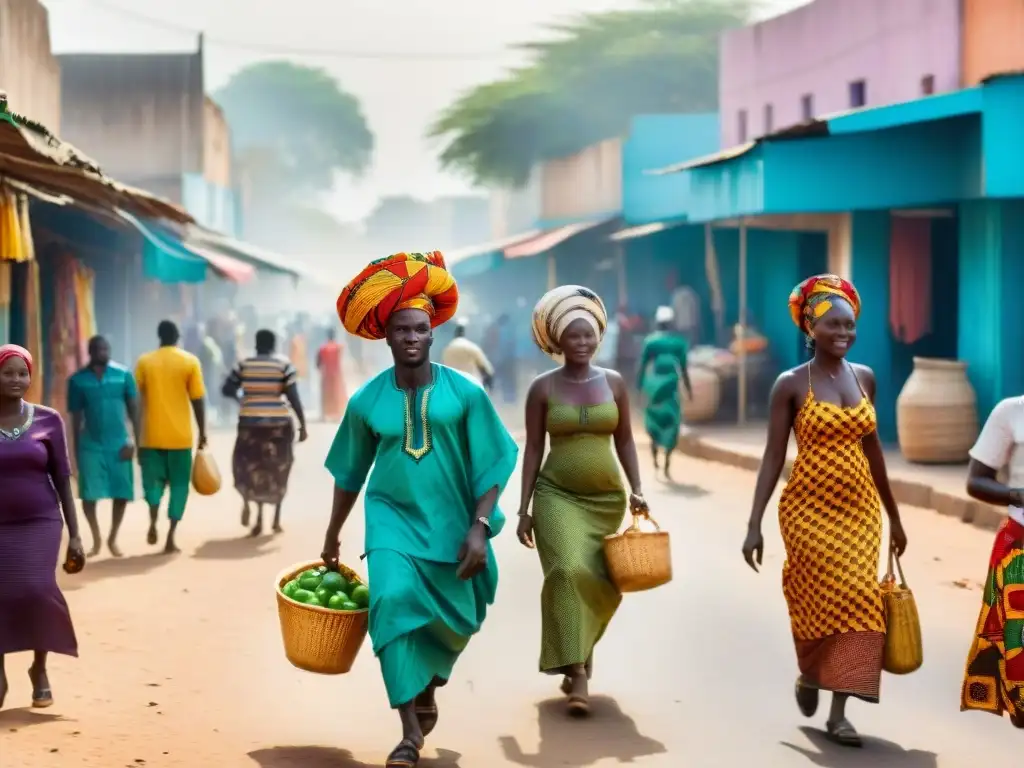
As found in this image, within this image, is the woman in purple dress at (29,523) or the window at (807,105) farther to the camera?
the window at (807,105)

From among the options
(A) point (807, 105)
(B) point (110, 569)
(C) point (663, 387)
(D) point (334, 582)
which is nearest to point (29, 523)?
(D) point (334, 582)

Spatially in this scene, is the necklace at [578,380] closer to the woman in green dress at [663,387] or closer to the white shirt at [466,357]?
the woman in green dress at [663,387]

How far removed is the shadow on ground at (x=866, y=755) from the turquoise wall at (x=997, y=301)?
32.4 ft

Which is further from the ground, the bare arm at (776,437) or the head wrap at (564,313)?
the head wrap at (564,313)

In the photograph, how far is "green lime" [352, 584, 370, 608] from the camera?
608 cm

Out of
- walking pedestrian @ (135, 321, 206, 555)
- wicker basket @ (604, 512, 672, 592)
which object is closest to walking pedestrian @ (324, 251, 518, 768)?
wicker basket @ (604, 512, 672, 592)

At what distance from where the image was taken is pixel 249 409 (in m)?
12.6

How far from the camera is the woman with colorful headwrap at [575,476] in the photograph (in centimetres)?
681

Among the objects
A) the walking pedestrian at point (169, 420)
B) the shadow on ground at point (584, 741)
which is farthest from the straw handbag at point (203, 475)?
the shadow on ground at point (584, 741)

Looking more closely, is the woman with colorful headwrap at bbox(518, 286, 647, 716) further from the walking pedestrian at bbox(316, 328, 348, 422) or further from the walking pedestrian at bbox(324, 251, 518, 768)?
the walking pedestrian at bbox(316, 328, 348, 422)

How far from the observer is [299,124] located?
3740 inches

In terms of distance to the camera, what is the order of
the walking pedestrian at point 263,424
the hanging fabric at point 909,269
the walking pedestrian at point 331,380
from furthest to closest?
the walking pedestrian at point 331,380 < the hanging fabric at point 909,269 < the walking pedestrian at point 263,424

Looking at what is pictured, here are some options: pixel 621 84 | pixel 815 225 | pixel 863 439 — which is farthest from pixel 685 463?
pixel 621 84

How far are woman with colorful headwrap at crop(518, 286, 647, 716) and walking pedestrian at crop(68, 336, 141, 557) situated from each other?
5.09 metres
